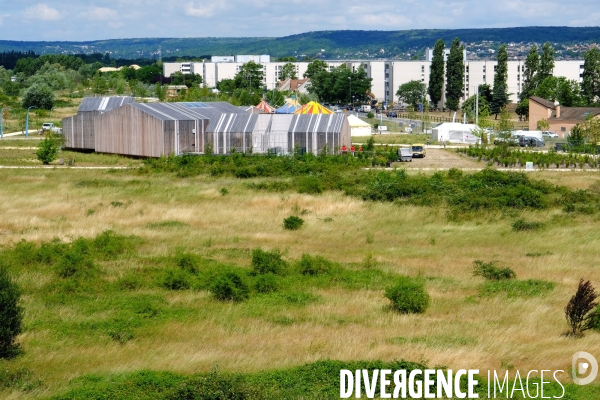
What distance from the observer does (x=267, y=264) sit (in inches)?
843

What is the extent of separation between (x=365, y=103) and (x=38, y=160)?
260ft

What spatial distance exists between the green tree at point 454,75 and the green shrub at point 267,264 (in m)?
83.3

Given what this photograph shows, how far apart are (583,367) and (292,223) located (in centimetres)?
1562

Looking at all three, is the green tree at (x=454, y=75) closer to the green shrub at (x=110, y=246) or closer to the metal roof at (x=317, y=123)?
the metal roof at (x=317, y=123)

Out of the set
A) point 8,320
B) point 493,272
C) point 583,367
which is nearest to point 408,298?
point 493,272

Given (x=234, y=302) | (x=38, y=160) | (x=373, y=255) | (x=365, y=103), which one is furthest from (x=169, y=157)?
(x=365, y=103)

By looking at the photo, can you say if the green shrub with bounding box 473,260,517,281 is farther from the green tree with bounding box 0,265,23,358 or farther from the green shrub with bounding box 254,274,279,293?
the green tree with bounding box 0,265,23,358

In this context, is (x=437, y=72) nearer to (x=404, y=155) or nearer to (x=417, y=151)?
(x=417, y=151)

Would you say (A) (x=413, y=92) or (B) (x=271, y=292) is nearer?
(B) (x=271, y=292)

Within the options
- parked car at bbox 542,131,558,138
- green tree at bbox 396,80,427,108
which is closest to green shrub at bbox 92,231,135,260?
parked car at bbox 542,131,558,138

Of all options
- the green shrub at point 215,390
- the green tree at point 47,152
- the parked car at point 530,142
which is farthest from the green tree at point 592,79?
the green shrub at point 215,390

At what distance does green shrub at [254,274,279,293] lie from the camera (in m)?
19.8

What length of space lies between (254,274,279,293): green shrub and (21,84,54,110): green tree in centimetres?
7963

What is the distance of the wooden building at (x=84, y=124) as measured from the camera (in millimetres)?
58000
